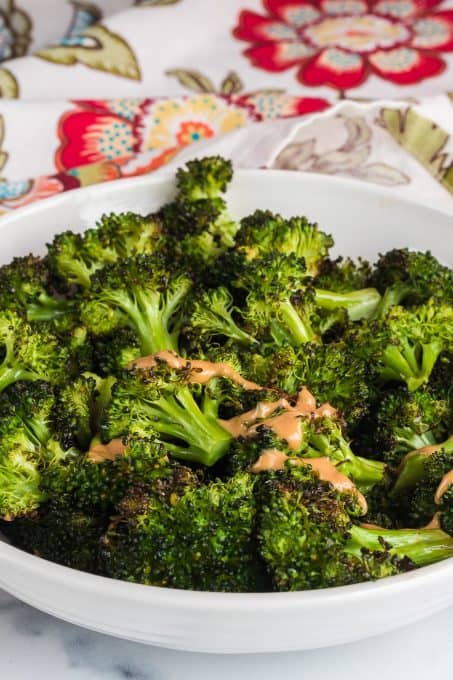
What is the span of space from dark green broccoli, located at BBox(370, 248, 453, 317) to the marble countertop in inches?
22.8

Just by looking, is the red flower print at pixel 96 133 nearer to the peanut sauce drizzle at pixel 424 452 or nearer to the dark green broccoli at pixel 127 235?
the dark green broccoli at pixel 127 235

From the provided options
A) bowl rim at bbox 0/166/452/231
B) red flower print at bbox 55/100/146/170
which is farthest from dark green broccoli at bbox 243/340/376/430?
red flower print at bbox 55/100/146/170

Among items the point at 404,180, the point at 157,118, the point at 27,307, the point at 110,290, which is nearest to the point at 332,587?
the point at 110,290

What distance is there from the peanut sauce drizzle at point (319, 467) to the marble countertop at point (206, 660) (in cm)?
22

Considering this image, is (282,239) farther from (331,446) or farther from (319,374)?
(331,446)

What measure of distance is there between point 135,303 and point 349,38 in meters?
2.22

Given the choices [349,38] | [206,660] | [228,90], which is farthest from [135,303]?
[349,38]

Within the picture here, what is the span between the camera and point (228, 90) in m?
3.18

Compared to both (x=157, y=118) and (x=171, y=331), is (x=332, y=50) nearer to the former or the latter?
(x=157, y=118)

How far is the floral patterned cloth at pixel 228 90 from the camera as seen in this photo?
2389 mm

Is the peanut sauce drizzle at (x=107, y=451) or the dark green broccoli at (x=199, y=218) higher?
the dark green broccoli at (x=199, y=218)

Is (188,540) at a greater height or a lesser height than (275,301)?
lesser

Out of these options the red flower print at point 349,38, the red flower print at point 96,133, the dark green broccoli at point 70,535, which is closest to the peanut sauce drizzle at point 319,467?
the dark green broccoli at point 70,535

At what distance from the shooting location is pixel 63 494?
1288mm
